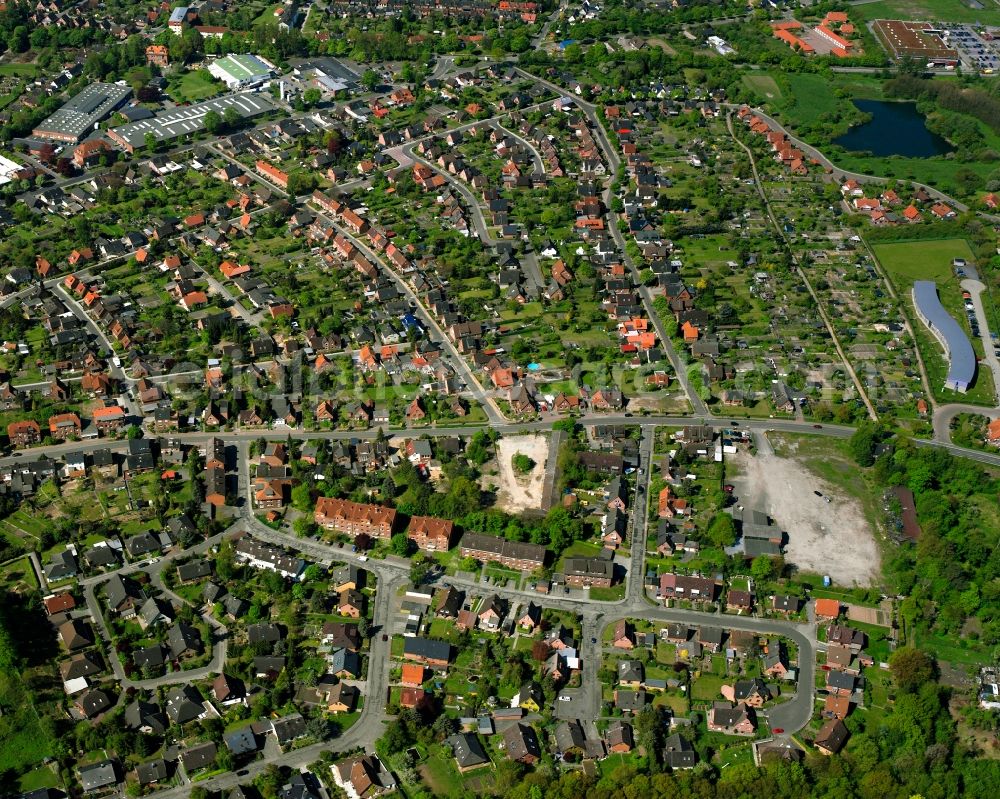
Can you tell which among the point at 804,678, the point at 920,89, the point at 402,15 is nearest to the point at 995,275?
the point at 920,89

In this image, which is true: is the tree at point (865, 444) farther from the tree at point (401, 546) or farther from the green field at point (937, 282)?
the tree at point (401, 546)

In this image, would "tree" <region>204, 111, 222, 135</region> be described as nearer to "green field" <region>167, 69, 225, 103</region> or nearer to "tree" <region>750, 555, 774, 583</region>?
"green field" <region>167, 69, 225, 103</region>

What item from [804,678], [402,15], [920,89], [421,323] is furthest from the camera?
[402,15]

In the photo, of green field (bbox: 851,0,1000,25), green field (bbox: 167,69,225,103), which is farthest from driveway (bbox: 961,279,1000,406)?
green field (bbox: 167,69,225,103)

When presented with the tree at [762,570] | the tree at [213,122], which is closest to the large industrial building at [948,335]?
the tree at [762,570]

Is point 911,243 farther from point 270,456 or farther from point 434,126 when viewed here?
point 270,456

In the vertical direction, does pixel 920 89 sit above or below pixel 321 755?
above

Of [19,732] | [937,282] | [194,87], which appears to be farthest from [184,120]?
[937,282]

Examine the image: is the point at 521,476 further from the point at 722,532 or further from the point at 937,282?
the point at 937,282

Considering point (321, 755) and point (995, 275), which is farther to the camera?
point (995, 275)
